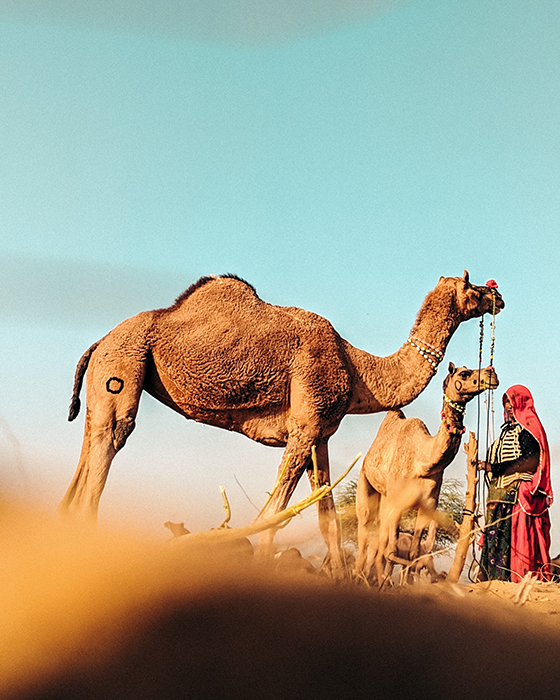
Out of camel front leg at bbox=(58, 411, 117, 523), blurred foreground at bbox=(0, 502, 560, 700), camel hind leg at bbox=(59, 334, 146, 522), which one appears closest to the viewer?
blurred foreground at bbox=(0, 502, 560, 700)

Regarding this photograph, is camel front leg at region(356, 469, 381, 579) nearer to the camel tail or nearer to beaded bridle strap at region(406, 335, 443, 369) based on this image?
beaded bridle strap at region(406, 335, 443, 369)

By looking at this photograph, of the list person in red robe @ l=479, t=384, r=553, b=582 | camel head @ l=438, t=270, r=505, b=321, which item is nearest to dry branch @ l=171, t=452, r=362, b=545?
camel head @ l=438, t=270, r=505, b=321

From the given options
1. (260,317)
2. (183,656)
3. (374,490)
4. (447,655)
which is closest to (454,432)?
(374,490)

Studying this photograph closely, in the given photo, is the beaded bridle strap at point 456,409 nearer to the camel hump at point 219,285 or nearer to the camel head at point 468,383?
the camel head at point 468,383

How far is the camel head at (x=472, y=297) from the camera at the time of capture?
739 centimetres

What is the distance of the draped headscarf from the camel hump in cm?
290

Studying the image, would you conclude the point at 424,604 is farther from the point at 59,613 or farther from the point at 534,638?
the point at 59,613

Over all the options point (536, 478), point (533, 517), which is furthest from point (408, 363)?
point (533, 517)

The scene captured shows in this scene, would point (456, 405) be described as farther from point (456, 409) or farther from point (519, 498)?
point (519, 498)

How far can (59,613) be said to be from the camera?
4.18 metres

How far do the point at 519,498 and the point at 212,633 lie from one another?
421 cm

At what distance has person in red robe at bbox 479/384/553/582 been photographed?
7652mm

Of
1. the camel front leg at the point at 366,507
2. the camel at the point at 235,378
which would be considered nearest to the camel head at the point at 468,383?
the camel at the point at 235,378

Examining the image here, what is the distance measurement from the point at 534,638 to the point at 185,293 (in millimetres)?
3854
